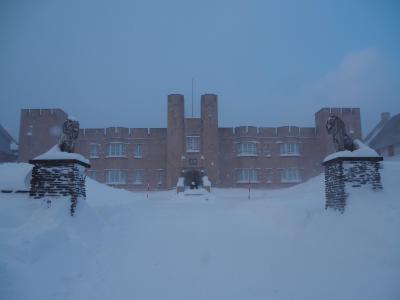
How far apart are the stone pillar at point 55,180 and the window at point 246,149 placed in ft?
86.1

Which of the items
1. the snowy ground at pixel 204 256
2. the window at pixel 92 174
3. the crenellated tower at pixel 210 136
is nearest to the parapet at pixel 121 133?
the window at pixel 92 174

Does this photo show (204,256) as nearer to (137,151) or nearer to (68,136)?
(68,136)

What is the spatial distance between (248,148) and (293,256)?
26687 mm

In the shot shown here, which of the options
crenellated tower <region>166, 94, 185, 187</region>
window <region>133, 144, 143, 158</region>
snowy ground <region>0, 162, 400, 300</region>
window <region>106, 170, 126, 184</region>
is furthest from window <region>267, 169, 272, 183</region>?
snowy ground <region>0, 162, 400, 300</region>

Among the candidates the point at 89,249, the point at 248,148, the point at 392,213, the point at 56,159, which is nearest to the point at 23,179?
the point at 56,159

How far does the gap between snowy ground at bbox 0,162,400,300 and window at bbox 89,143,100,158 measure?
25.4m

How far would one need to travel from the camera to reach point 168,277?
20.1 feet

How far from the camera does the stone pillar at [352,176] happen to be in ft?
27.1

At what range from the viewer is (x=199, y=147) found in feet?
106

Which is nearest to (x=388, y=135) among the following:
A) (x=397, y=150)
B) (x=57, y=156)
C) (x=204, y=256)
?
(x=397, y=150)

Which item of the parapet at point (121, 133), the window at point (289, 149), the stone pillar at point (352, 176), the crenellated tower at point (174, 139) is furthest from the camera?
the window at point (289, 149)

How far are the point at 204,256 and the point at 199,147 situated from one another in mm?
25211

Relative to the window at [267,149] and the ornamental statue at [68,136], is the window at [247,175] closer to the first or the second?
the window at [267,149]

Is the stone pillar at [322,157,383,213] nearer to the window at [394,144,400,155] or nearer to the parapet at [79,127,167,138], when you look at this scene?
the window at [394,144,400,155]
